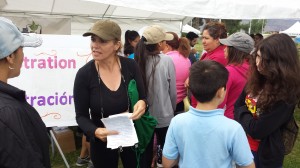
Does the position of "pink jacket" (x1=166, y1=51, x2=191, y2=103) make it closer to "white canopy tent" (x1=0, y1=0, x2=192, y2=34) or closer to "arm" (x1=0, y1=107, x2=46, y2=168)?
"arm" (x1=0, y1=107, x2=46, y2=168)

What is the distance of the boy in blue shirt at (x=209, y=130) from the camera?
150 centimetres

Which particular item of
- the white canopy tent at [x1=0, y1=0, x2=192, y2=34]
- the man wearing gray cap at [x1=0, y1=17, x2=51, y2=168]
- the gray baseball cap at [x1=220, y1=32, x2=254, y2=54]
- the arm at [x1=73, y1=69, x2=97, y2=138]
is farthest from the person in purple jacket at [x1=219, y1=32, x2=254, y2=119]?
the white canopy tent at [x1=0, y1=0, x2=192, y2=34]

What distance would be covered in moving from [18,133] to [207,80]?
914mm

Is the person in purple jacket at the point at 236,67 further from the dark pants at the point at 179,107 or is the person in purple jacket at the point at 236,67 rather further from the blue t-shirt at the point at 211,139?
the dark pants at the point at 179,107

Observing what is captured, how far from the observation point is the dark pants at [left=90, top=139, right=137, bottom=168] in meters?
2.22

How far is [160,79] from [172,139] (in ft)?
4.18

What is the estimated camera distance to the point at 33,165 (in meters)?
1.14

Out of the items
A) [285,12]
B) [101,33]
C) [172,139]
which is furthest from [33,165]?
[285,12]

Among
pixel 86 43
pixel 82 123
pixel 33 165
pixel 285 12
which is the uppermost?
pixel 285 12

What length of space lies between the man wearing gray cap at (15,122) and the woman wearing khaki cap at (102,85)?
0.74m

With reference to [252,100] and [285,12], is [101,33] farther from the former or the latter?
[285,12]

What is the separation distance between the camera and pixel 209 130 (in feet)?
4.97

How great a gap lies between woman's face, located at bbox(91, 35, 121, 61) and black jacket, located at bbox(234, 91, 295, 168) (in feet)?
3.13

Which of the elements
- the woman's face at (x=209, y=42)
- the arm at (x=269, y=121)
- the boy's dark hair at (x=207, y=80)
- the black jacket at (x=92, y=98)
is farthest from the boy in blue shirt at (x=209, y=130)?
the woman's face at (x=209, y=42)
